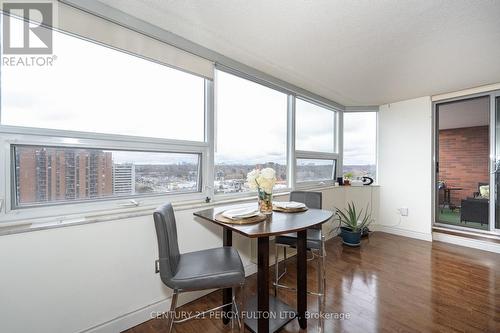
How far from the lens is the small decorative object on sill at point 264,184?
1.66m

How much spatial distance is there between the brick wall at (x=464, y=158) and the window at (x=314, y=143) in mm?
3779

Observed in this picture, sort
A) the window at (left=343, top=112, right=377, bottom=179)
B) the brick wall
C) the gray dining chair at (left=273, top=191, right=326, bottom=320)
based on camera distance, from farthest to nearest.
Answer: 1. the brick wall
2. the window at (left=343, top=112, right=377, bottom=179)
3. the gray dining chair at (left=273, top=191, right=326, bottom=320)

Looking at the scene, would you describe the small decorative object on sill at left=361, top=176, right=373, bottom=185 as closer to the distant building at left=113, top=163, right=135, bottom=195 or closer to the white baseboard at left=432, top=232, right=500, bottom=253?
the white baseboard at left=432, top=232, right=500, bottom=253

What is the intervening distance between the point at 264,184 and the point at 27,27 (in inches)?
73.6

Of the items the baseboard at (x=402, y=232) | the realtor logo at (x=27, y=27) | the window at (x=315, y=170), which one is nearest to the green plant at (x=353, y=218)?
the baseboard at (x=402, y=232)

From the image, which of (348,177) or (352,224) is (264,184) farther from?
(348,177)

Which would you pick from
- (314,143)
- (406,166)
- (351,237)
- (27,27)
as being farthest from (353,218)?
(27,27)

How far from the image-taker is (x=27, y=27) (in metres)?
1.36

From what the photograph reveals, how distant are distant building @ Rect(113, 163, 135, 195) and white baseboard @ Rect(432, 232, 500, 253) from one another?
4509 mm

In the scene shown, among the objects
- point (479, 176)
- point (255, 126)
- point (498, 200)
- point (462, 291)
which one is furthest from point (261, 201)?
point (479, 176)

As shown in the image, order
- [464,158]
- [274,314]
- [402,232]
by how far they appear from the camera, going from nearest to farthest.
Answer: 1. [274,314]
2. [402,232]
3. [464,158]

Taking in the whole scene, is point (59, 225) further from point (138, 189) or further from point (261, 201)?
point (261, 201)

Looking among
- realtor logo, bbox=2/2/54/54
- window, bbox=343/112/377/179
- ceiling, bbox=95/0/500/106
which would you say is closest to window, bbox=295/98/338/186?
window, bbox=343/112/377/179

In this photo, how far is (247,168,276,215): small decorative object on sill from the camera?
5.44ft
